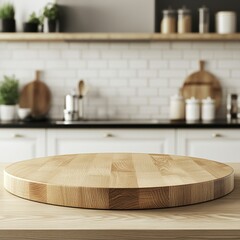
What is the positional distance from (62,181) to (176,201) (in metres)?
0.30

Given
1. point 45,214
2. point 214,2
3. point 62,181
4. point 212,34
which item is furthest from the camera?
point 214,2

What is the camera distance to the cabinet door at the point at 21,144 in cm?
389

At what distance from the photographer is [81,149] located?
153 inches

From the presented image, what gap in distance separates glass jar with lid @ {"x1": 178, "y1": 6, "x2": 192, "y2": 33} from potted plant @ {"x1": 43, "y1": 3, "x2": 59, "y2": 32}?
108cm

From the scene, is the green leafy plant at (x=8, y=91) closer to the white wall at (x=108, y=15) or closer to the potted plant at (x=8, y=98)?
the potted plant at (x=8, y=98)

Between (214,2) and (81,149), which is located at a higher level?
(214,2)

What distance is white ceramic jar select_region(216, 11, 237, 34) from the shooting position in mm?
4316

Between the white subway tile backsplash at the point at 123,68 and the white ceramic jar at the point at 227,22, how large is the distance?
0.83 ft

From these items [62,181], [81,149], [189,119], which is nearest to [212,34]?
[189,119]

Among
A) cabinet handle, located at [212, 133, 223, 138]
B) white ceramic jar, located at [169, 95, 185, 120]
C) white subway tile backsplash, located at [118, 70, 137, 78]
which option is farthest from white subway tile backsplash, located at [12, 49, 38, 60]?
cabinet handle, located at [212, 133, 223, 138]

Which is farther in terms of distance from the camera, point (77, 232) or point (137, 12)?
point (137, 12)

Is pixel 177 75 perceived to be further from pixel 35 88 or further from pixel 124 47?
pixel 35 88

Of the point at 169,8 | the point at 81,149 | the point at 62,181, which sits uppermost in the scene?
the point at 169,8

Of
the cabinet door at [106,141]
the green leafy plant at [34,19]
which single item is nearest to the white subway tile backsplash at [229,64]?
the cabinet door at [106,141]
